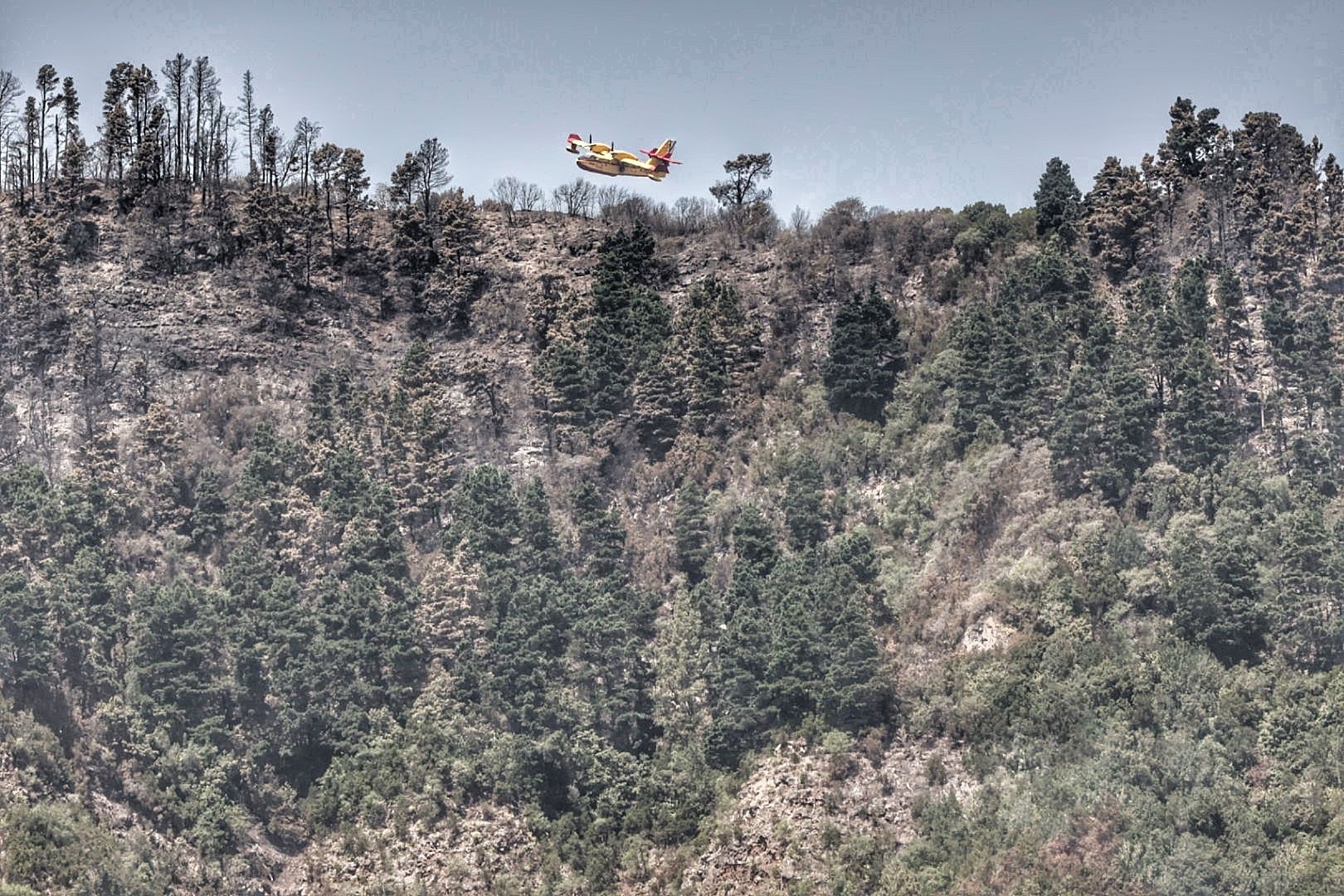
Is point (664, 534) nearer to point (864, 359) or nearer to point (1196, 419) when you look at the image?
point (864, 359)

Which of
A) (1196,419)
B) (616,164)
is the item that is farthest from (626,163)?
(1196,419)

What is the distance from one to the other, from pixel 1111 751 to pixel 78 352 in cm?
6210

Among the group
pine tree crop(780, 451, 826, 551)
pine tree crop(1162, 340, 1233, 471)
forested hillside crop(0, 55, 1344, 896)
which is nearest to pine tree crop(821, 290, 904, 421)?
forested hillside crop(0, 55, 1344, 896)

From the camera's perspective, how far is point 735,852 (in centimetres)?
9612

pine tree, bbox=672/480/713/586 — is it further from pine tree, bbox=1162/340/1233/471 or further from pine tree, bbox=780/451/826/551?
pine tree, bbox=1162/340/1233/471

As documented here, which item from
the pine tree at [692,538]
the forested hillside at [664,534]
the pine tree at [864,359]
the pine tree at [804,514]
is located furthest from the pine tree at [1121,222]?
the pine tree at [692,538]

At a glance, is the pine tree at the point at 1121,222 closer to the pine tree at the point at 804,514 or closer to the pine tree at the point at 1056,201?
the pine tree at the point at 1056,201

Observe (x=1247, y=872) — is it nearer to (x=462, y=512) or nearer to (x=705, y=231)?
(x=462, y=512)

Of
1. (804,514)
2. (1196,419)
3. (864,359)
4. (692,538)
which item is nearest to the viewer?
(1196,419)

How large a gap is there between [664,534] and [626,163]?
65.8 feet

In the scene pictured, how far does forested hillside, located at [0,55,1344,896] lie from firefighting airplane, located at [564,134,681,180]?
1086 cm

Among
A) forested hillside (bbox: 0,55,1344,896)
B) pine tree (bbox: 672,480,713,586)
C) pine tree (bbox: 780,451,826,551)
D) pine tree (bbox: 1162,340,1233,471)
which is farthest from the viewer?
pine tree (bbox: 672,480,713,586)

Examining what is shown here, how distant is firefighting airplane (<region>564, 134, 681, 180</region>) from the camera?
371ft

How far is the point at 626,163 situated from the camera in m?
113
